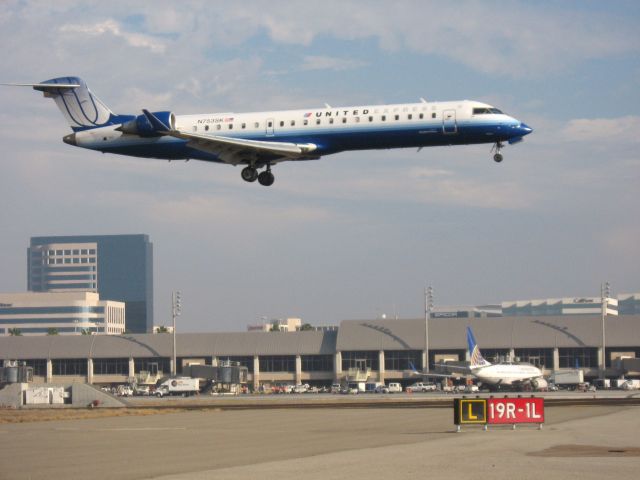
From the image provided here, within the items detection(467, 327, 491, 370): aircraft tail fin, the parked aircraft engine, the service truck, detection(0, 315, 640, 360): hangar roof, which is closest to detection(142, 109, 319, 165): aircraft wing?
detection(467, 327, 491, 370): aircraft tail fin

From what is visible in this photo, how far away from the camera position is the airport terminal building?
136000mm

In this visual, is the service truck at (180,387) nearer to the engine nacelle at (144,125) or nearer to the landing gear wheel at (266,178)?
the landing gear wheel at (266,178)

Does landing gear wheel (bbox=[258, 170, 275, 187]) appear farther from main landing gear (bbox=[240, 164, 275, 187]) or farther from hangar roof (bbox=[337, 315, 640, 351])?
hangar roof (bbox=[337, 315, 640, 351])

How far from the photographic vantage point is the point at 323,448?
36.7 metres

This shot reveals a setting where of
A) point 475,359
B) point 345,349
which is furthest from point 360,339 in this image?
point 475,359

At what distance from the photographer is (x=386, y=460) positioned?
31.5 meters

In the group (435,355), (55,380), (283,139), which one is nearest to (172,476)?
(283,139)

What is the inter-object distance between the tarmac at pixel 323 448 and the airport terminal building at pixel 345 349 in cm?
8255

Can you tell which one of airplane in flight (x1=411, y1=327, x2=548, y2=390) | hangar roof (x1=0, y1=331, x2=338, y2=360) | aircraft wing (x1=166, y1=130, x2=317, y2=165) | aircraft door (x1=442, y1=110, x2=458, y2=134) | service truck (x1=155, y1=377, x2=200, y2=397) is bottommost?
service truck (x1=155, y1=377, x2=200, y2=397)

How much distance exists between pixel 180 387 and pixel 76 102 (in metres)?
53.4

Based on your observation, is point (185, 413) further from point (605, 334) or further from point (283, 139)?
point (605, 334)

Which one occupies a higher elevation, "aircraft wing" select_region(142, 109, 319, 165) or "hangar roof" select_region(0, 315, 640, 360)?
"aircraft wing" select_region(142, 109, 319, 165)

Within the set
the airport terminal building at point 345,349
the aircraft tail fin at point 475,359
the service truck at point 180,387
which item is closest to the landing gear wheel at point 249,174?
the aircraft tail fin at point 475,359

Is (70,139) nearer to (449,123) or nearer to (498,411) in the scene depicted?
(449,123)
